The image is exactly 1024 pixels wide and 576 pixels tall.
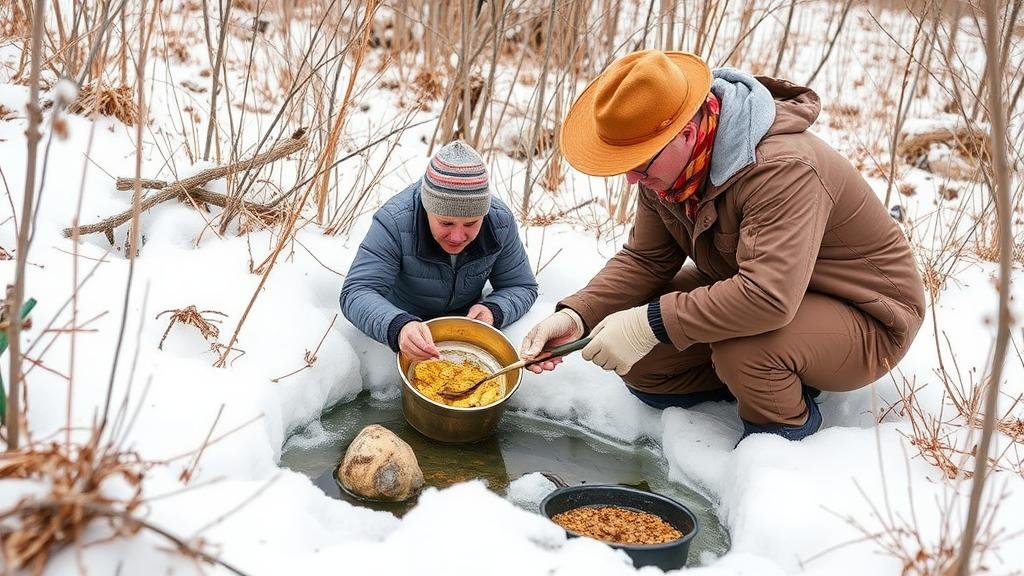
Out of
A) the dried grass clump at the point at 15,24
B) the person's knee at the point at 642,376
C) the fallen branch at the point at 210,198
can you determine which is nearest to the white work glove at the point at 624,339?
the person's knee at the point at 642,376

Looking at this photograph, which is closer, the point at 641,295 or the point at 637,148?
the point at 637,148

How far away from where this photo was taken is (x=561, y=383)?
2.99 meters

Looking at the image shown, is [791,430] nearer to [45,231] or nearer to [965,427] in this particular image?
[965,427]

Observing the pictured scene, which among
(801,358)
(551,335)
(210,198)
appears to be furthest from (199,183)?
(801,358)

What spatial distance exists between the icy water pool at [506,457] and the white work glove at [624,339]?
0.36 m

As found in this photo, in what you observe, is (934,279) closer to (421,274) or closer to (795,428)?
(795,428)

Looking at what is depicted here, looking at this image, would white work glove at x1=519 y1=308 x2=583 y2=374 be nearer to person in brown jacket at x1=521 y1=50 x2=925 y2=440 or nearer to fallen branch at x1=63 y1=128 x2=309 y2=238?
person in brown jacket at x1=521 y1=50 x2=925 y2=440

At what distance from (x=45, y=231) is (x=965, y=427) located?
116 inches

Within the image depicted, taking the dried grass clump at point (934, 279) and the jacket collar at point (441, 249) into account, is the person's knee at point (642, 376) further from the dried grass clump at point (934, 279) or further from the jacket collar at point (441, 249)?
the dried grass clump at point (934, 279)

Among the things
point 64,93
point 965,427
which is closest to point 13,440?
point 64,93

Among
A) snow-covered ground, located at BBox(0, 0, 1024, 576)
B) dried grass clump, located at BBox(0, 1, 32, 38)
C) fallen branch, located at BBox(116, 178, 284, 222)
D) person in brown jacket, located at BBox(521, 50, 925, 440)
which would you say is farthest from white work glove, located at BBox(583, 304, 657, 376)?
dried grass clump, located at BBox(0, 1, 32, 38)

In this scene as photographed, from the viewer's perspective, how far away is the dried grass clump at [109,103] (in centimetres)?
376

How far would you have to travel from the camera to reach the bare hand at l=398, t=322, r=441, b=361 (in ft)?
8.48

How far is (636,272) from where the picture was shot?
289 cm
